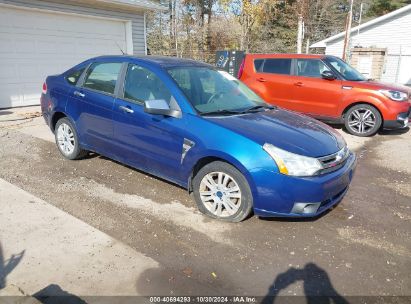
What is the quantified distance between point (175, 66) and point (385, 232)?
295 cm

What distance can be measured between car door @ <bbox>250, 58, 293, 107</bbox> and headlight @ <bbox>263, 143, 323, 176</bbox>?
5330 millimetres

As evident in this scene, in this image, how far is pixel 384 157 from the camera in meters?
6.48

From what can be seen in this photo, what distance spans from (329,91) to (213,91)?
438 centimetres

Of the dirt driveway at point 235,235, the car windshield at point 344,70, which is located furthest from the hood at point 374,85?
the dirt driveway at point 235,235

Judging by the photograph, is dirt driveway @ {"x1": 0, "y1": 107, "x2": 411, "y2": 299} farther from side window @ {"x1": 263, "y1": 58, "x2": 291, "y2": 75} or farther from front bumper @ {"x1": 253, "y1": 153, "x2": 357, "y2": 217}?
side window @ {"x1": 263, "y1": 58, "x2": 291, "y2": 75}

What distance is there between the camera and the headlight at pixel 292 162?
338cm

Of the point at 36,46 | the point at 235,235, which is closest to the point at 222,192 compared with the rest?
the point at 235,235

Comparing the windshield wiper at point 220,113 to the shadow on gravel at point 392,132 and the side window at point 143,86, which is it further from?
the shadow on gravel at point 392,132

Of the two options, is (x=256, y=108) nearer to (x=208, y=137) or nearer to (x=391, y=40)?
(x=208, y=137)

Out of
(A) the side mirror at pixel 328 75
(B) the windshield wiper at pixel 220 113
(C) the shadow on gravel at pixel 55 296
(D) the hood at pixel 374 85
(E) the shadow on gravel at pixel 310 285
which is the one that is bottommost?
(E) the shadow on gravel at pixel 310 285

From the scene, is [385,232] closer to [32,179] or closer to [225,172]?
[225,172]

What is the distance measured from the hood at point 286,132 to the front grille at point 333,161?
0.05m

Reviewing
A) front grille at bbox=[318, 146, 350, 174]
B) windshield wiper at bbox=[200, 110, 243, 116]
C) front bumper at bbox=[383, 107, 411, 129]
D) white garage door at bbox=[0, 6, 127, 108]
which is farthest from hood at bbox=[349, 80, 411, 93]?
white garage door at bbox=[0, 6, 127, 108]

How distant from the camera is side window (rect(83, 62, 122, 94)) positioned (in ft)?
15.5
